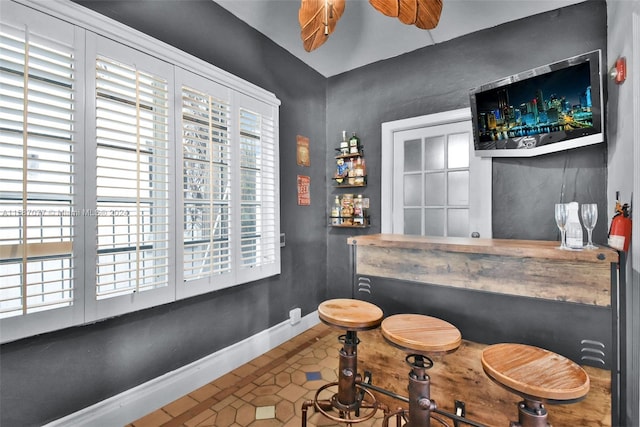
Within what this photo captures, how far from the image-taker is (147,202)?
1780mm

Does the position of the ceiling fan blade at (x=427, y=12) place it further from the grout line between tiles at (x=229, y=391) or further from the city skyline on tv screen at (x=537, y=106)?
the grout line between tiles at (x=229, y=391)

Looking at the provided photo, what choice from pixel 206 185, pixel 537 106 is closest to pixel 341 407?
pixel 206 185

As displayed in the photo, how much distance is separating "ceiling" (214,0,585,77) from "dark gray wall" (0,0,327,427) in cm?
13

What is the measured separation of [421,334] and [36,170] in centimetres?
195

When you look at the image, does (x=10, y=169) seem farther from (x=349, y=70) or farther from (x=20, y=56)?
(x=349, y=70)

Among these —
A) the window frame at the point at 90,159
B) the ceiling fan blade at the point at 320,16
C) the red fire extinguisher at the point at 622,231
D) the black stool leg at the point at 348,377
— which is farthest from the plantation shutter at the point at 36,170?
the red fire extinguisher at the point at 622,231

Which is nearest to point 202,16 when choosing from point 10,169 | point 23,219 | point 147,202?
point 147,202

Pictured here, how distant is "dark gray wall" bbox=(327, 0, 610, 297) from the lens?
215 centimetres

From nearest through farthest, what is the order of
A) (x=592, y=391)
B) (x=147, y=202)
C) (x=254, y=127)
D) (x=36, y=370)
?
(x=592, y=391) < (x=36, y=370) < (x=147, y=202) < (x=254, y=127)

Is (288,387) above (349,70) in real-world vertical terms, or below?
A: below

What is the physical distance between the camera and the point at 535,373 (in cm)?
107

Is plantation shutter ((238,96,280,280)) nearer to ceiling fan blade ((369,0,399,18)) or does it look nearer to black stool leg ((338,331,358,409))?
black stool leg ((338,331,358,409))

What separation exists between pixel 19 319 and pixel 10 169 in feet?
2.24

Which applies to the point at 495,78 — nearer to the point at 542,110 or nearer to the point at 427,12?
the point at 542,110
